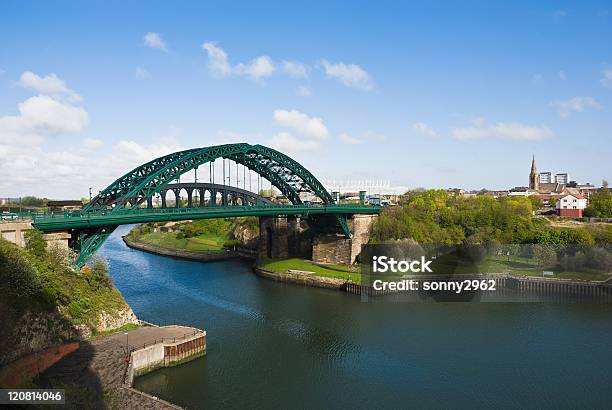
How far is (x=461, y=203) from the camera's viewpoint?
5894cm

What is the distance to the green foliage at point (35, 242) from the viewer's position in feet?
80.2

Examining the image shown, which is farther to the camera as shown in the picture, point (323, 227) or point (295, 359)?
point (323, 227)

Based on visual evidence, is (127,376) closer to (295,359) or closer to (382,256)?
(295,359)

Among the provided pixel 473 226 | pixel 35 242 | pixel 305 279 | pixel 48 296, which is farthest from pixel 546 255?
pixel 35 242

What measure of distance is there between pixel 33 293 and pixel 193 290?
20.7 meters

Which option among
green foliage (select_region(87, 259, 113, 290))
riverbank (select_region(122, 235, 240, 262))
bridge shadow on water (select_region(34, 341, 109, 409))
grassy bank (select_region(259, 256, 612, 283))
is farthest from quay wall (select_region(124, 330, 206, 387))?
riverbank (select_region(122, 235, 240, 262))

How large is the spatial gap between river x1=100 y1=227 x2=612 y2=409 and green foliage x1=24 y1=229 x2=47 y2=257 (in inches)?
344

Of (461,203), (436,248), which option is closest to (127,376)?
(436,248)

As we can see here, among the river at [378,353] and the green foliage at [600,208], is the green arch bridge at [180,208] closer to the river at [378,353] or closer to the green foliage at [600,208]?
the river at [378,353]

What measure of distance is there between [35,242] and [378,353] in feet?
64.1

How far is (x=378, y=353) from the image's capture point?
2497cm

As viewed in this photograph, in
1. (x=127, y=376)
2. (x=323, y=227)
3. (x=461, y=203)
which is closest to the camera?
(x=127, y=376)

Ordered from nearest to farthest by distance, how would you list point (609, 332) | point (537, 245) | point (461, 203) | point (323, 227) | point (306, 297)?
point (609, 332)
point (306, 297)
point (537, 245)
point (323, 227)
point (461, 203)

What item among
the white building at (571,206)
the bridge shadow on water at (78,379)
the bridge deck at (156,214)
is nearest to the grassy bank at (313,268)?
the bridge deck at (156,214)
